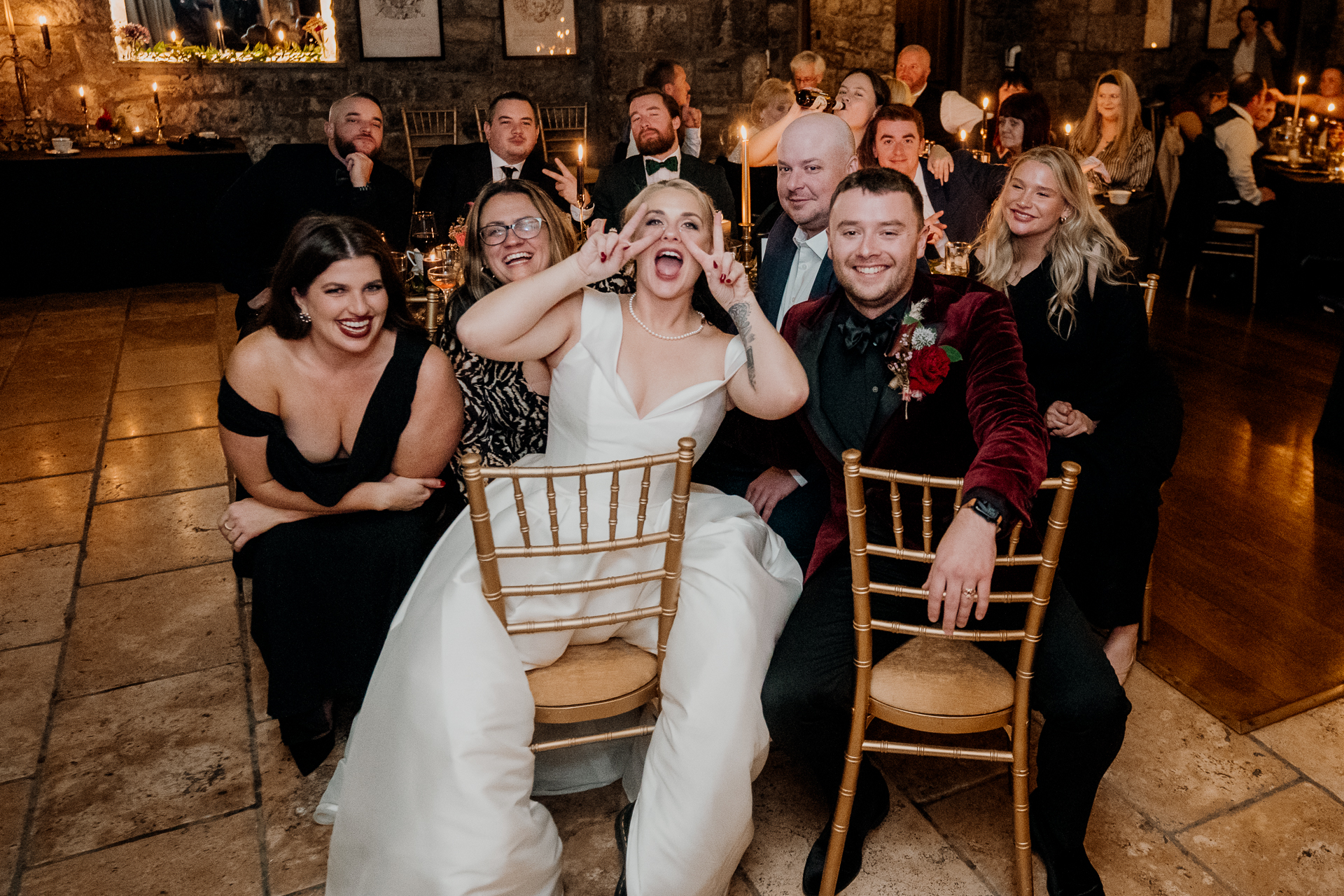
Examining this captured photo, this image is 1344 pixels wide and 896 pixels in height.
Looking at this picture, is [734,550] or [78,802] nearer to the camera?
[734,550]

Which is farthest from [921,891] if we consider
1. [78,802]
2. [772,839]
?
[78,802]

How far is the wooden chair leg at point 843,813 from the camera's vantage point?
193cm

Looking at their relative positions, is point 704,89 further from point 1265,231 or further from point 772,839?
point 772,839

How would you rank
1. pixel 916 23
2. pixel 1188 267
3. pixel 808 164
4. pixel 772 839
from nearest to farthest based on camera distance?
pixel 772 839 < pixel 808 164 < pixel 1188 267 < pixel 916 23

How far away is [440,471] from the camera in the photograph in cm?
256

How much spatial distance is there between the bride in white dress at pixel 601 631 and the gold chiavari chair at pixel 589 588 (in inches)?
1.6

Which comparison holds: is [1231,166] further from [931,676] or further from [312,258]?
[312,258]

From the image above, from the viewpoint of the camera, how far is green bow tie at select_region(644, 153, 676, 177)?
450 cm

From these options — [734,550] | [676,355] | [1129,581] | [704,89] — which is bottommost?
[1129,581]

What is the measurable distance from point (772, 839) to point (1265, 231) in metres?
5.97

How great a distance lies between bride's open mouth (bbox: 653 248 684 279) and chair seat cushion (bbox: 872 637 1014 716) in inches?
37.2

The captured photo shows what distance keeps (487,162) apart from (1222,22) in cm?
978

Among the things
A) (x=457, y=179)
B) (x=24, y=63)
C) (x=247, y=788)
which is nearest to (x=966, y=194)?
(x=457, y=179)

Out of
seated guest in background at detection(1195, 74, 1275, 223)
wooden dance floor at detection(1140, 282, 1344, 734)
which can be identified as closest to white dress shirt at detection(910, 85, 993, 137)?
seated guest in background at detection(1195, 74, 1275, 223)
